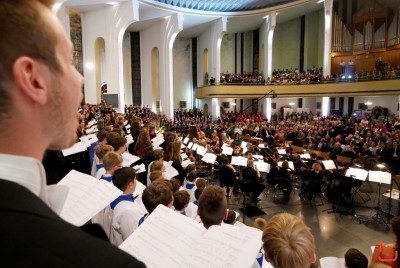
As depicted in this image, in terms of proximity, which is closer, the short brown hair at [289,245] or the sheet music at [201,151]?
the short brown hair at [289,245]

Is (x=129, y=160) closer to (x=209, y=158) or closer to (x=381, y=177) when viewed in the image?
(x=209, y=158)

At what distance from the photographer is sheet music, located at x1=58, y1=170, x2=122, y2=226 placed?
1851 millimetres

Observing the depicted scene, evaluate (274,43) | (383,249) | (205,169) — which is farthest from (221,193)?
(274,43)

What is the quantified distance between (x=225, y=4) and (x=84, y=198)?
24041mm

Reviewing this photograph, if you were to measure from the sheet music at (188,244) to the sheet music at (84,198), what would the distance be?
0.36 metres

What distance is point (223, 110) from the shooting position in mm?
28766

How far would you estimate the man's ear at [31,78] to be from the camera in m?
0.59

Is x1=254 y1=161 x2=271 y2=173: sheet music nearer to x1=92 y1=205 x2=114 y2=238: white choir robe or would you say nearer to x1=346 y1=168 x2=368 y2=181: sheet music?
x1=346 y1=168 x2=368 y2=181: sheet music

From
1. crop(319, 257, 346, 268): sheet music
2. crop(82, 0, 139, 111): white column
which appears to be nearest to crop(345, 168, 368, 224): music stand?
crop(319, 257, 346, 268): sheet music

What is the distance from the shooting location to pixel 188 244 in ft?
5.31

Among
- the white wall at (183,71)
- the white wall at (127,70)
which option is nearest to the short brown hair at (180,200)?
the white wall at (127,70)

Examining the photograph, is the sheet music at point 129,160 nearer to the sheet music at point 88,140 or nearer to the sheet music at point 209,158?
the sheet music at point 88,140

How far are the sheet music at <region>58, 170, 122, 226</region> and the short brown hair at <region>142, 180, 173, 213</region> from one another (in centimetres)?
84

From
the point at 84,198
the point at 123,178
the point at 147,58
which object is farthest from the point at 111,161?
the point at 147,58
